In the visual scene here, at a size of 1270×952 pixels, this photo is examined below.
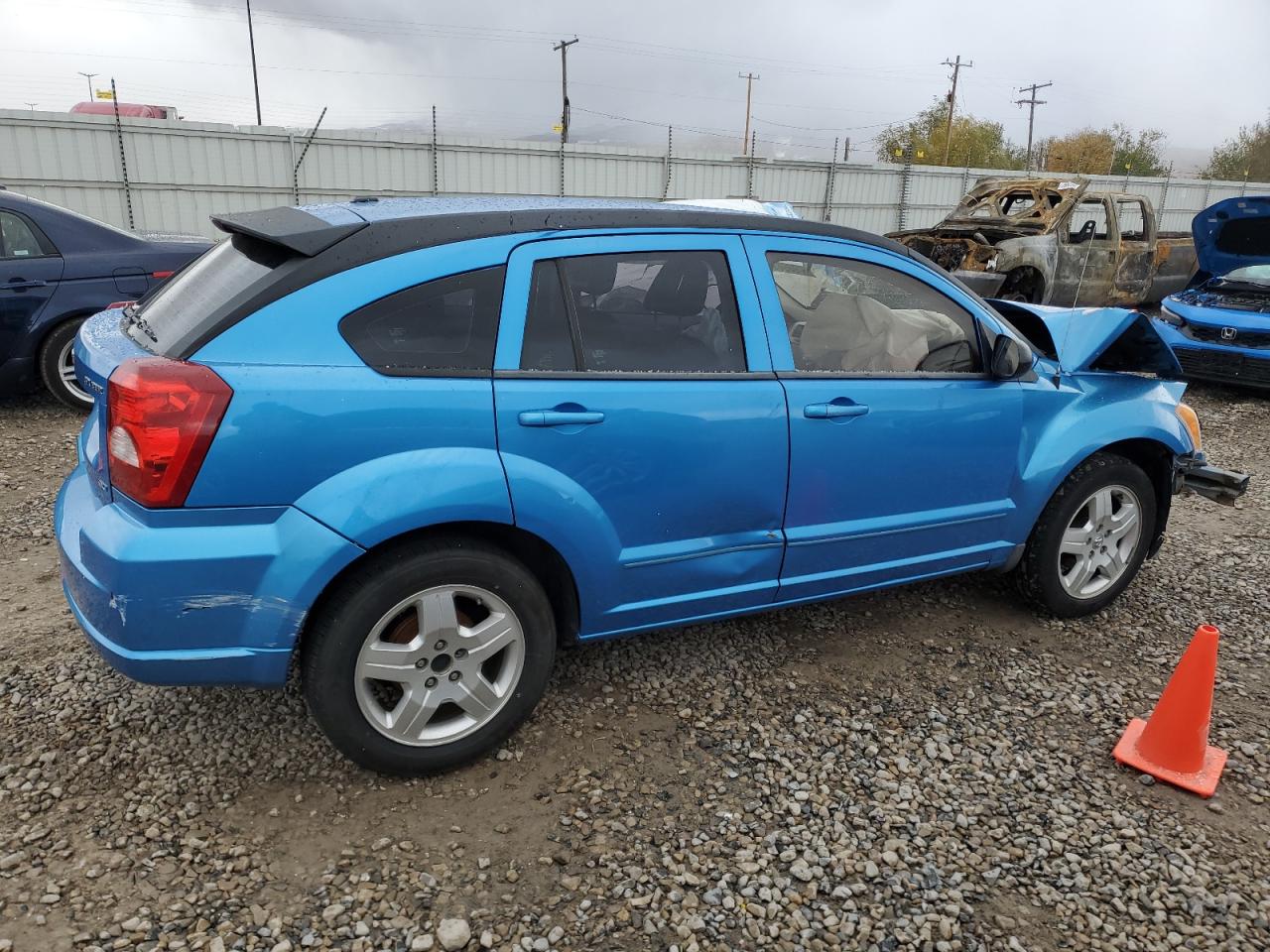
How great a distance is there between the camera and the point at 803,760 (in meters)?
2.95

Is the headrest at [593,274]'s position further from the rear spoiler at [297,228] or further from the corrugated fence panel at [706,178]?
the corrugated fence panel at [706,178]

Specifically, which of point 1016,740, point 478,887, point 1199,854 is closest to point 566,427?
point 478,887

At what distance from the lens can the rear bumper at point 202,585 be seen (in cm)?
231

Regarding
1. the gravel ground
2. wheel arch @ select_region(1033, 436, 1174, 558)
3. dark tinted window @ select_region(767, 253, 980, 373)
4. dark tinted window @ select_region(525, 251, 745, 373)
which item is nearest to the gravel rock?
the gravel ground

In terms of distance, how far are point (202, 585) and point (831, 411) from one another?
2031 mm

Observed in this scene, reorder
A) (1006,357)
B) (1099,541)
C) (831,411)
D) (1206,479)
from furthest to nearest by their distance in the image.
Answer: (1206,479), (1099,541), (1006,357), (831,411)

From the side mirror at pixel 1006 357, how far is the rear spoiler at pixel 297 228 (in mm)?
2326

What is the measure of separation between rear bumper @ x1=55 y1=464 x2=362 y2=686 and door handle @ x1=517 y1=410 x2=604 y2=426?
0.61 m

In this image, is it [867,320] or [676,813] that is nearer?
[676,813]

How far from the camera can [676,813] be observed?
2688 millimetres

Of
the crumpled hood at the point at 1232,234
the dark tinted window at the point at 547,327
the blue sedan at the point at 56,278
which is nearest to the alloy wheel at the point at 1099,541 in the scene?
the dark tinted window at the point at 547,327

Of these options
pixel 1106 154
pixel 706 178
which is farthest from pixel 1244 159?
pixel 706 178

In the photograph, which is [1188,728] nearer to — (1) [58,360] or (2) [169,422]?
(2) [169,422]

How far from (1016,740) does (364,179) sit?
16.8m
